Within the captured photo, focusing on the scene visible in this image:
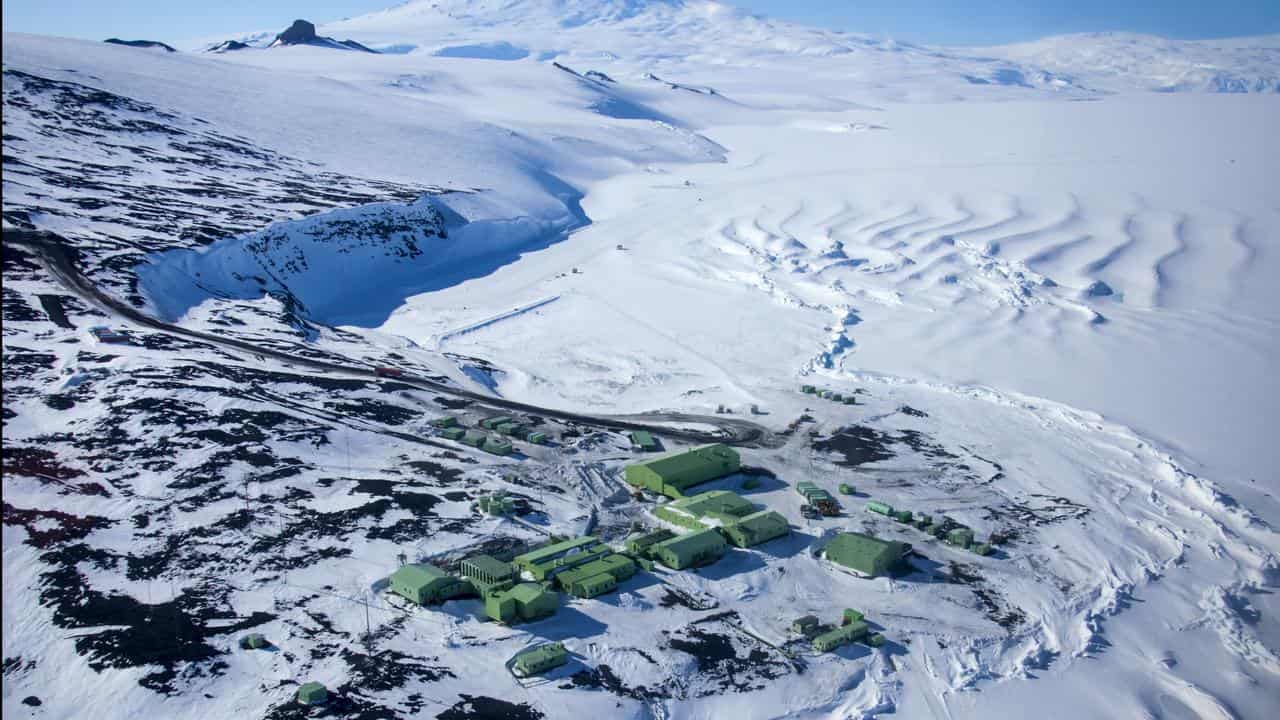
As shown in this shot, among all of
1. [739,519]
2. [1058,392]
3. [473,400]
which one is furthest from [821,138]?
[739,519]

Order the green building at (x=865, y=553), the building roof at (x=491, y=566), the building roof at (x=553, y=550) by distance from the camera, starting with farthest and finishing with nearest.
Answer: the green building at (x=865, y=553), the building roof at (x=553, y=550), the building roof at (x=491, y=566)

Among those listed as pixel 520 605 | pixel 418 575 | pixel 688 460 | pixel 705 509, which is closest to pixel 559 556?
pixel 520 605

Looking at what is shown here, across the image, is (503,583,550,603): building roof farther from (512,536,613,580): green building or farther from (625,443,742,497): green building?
(625,443,742,497): green building

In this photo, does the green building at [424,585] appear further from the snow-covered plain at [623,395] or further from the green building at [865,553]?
the green building at [865,553]

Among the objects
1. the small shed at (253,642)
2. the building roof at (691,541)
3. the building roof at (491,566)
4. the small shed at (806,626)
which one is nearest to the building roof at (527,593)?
the building roof at (491,566)

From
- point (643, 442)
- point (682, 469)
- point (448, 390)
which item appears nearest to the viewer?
point (682, 469)

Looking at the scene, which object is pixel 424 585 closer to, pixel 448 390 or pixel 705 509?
pixel 705 509

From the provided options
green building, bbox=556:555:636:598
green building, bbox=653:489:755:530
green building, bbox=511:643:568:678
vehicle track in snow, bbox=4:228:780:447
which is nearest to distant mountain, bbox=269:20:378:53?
vehicle track in snow, bbox=4:228:780:447
